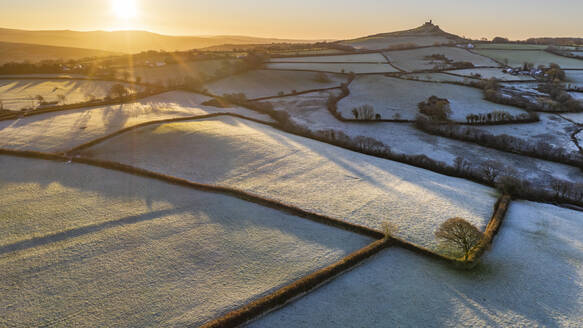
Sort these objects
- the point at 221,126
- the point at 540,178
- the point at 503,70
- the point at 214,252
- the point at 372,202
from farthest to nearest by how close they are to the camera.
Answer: the point at 503,70, the point at 221,126, the point at 540,178, the point at 372,202, the point at 214,252

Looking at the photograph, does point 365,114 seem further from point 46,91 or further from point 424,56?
point 424,56

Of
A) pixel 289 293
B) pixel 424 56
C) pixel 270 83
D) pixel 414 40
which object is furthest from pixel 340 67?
pixel 289 293

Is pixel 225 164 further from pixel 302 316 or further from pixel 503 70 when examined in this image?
pixel 503 70

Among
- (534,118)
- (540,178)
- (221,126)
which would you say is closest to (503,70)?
(534,118)

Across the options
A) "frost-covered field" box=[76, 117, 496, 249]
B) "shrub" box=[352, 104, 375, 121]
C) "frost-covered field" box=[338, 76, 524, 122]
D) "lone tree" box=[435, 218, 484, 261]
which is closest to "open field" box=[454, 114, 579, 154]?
"frost-covered field" box=[338, 76, 524, 122]

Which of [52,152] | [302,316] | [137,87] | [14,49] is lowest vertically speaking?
[302,316]

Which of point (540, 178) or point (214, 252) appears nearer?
point (214, 252)

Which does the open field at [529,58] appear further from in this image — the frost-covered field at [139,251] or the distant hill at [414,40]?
the frost-covered field at [139,251]

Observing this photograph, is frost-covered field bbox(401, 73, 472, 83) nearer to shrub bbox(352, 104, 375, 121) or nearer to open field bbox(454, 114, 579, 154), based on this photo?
open field bbox(454, 114, 579, 154)
